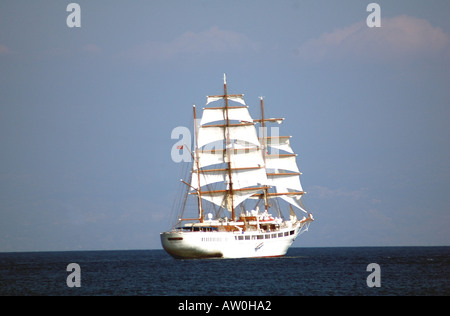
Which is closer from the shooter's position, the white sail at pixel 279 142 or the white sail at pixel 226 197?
the white sail at pixel 226 197

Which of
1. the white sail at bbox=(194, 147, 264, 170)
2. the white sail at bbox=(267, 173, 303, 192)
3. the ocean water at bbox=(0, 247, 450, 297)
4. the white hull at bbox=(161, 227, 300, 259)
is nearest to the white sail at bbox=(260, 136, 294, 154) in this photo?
the white sail at bbox=(267, 173, 303, 192)

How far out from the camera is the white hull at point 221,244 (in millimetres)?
95750

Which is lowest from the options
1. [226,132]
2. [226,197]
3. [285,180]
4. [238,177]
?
[226,197]

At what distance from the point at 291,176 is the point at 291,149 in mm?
4528

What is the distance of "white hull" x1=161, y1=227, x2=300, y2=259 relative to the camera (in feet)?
314

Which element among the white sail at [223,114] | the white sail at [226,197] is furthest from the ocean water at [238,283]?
the white sail at [223,114]

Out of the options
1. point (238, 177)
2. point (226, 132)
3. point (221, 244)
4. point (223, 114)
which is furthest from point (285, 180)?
point (221, 244)

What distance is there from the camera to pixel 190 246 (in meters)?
96.0

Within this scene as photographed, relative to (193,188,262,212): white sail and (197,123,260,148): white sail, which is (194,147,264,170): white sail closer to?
(197,123,260,148): white sail

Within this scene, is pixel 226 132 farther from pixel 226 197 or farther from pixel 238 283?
pixel 238 283

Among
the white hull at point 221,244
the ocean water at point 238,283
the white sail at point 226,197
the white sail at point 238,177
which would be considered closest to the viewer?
the ocean water at point 238,283

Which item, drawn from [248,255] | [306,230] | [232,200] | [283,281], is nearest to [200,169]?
[232,200]

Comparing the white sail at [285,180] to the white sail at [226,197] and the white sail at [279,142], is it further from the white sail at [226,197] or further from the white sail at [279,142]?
the white sail at [226,197]

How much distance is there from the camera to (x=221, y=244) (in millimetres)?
98688
